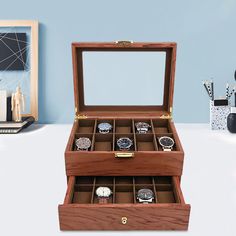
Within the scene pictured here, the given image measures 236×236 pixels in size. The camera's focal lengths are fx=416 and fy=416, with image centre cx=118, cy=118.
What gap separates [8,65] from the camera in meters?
1.81

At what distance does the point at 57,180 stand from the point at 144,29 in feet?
2.58

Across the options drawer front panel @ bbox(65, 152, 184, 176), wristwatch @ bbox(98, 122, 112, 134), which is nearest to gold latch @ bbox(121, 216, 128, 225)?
drawer front panel @ bbox(65, 152, 184, 176)

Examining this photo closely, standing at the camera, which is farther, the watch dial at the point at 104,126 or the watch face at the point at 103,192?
the watch dial at the point at 104,126

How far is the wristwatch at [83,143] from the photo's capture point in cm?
141

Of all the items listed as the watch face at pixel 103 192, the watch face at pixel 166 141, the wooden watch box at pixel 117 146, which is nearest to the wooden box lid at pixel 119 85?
the wooden watch box at pixel 117 146

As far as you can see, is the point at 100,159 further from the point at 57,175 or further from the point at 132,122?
the point at 132,122

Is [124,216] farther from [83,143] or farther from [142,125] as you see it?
[142,125]

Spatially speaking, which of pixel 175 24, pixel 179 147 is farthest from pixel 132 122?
pixel 175 24

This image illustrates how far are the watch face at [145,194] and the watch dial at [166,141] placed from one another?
0.70ft

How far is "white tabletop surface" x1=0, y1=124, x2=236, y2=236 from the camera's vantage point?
110 cm

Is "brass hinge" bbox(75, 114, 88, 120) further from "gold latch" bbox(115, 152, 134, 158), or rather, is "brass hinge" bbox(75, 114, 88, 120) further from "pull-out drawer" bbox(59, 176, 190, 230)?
"pull-out drawer" bbox(59, 176, 190, 230)

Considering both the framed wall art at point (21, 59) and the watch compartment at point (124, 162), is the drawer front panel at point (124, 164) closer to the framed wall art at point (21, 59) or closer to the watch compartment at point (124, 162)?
the watch compartment at point (124, 162)

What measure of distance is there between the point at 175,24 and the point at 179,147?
66 cm

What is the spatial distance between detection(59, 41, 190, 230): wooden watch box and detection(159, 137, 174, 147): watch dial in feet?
0.07
